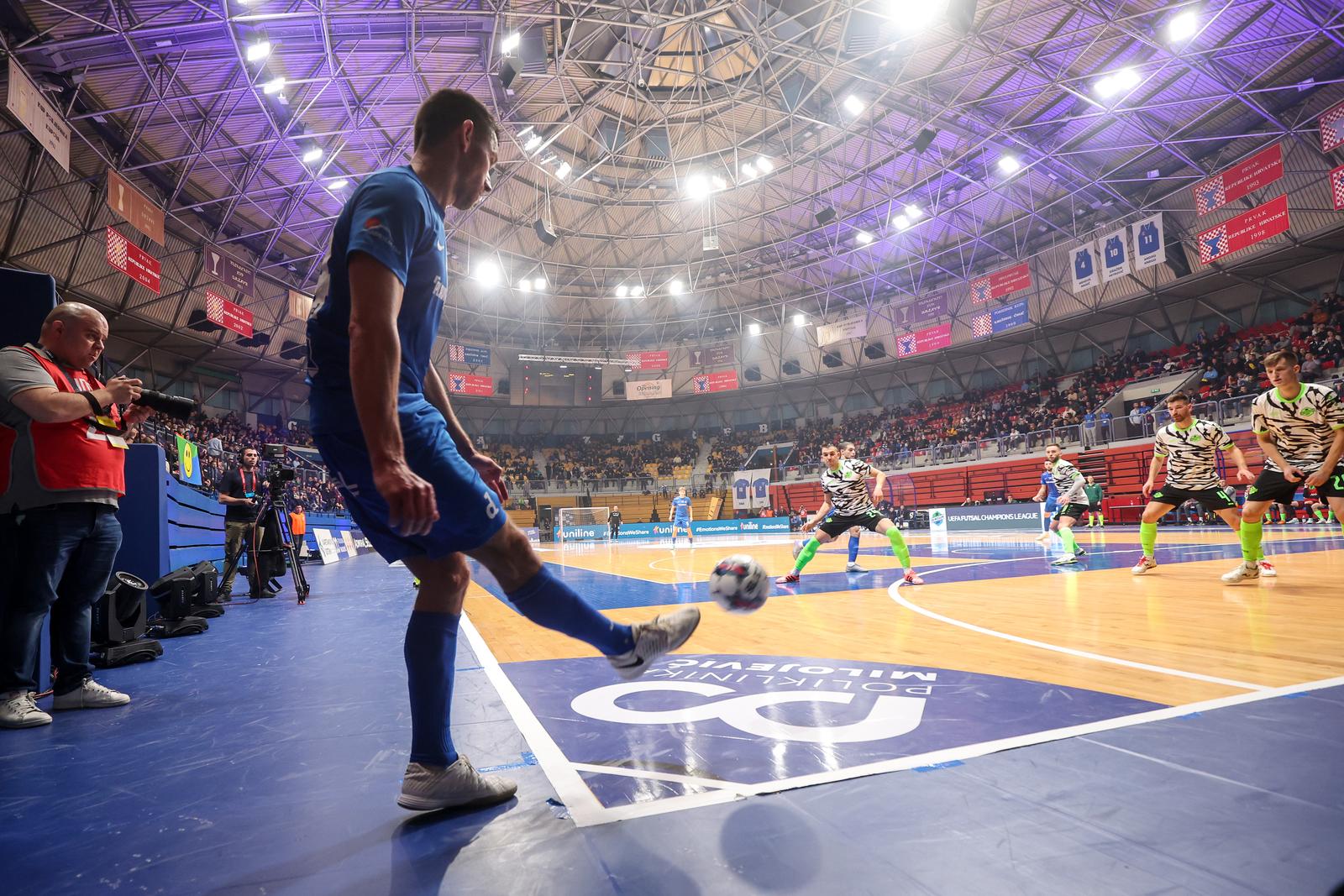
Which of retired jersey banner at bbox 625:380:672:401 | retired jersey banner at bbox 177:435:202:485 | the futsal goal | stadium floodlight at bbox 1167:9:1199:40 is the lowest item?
the futsal goal

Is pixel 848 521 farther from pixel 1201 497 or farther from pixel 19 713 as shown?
pixel 19 713

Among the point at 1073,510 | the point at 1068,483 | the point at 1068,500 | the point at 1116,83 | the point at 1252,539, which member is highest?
the point at 1116,83

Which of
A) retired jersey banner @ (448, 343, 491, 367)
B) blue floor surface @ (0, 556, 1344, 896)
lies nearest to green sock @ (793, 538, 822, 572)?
blue floor surface @ (0, 556, 1344, 896)

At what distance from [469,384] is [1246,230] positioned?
32.6m

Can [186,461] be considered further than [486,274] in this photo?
No

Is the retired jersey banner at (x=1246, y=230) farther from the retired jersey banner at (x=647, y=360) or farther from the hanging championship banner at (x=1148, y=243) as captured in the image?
the retired jersey banner at (x=647, y=360)

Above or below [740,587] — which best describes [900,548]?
below

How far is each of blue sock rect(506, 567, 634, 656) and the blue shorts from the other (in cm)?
21

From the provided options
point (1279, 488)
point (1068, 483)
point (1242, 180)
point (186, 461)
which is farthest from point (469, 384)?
point (1279, 488)

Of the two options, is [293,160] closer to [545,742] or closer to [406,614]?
[406,614]

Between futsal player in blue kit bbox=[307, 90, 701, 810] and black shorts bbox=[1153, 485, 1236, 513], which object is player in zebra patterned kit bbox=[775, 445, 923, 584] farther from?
futsal player in blue kit bbox=[307, 90, 701, 810]

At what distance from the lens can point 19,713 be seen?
110 inches

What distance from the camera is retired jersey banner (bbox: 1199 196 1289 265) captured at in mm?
17953

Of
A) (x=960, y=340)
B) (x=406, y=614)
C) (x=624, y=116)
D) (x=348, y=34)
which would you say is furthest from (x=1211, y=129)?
(x=406, y=614)
